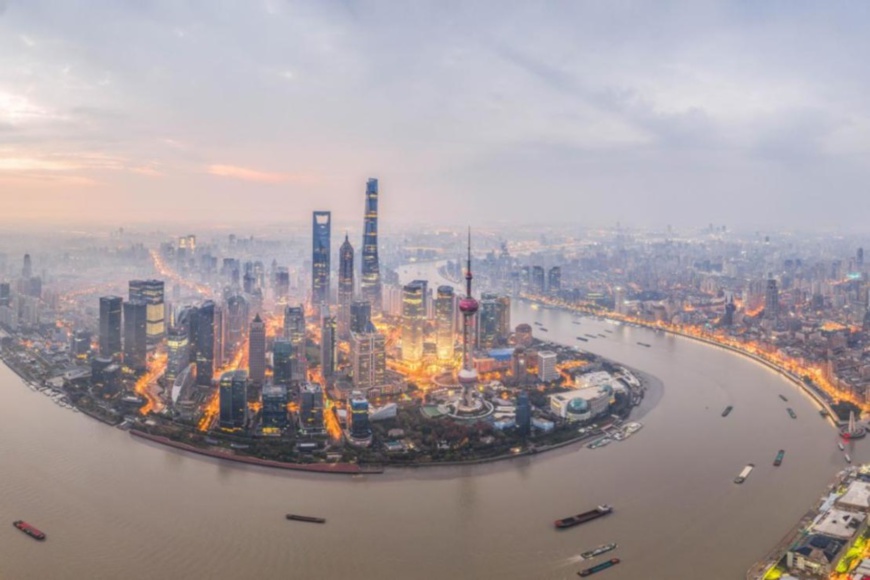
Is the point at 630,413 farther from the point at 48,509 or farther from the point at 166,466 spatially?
the point at 48,509

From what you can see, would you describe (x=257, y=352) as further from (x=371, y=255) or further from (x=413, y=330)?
(x=371, y=255)

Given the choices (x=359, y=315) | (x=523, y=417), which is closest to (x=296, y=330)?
(x=359, y=315)

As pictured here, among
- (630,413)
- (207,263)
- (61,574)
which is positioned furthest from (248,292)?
(61,574)

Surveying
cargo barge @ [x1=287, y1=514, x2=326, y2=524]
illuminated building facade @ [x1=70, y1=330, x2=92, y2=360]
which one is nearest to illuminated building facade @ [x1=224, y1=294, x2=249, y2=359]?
illuminated building facade @ [x1=70, y1=330, x2=92, y2=360]

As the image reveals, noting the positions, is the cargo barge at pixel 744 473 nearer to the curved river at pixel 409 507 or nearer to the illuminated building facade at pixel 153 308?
the curved river at pixel 409 507

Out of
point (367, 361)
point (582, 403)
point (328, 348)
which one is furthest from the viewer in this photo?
point (328, 348)

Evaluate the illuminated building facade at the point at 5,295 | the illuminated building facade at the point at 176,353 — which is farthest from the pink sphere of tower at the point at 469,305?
the illuminated building facade at the point at 5,295
